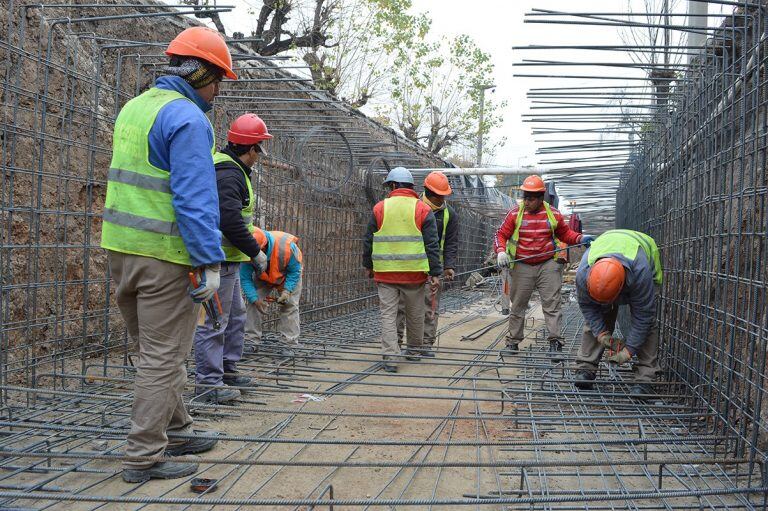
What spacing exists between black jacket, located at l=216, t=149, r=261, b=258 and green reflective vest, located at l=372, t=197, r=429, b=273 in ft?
6.30

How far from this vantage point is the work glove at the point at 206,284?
3156mm

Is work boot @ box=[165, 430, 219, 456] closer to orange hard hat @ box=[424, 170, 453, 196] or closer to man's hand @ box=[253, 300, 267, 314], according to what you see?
man's hand @ box=[253, 300, 267, 314]

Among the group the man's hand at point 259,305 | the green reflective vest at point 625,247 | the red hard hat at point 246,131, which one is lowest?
the man's hand at point 259,305

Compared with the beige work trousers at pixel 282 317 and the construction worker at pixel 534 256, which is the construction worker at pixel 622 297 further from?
the beige work trousers at pixel 282 317

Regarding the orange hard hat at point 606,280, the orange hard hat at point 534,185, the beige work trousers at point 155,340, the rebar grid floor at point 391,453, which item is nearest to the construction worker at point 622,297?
the orange hard hat at point 606,280

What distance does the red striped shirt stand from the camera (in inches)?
275

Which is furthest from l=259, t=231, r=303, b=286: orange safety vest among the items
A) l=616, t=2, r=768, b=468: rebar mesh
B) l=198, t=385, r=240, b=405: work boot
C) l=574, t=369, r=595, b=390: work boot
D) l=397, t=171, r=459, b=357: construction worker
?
l=616, t=2, r=768, b=468: rebar mesh

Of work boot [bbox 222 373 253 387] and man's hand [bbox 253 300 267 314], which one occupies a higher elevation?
man's hand [bbox 253 300 267 314]

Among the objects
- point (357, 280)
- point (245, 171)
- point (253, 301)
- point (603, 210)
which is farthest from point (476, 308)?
point (245, 171)

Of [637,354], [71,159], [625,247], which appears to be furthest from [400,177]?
[71,159]

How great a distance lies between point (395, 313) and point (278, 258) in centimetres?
116

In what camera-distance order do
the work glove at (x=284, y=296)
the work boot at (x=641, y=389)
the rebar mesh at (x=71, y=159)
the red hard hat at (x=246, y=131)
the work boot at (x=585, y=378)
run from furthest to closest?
Result: the work glove at (x=284, y=296) → the work boot at (x=585, y=378) → the work boot at (x=641, y=389) → the red hard hat at (x=246, y=131) → the rebar mesh at (x=71, y=159)

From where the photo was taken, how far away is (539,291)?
22.7 ft

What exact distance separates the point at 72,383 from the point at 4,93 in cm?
188
